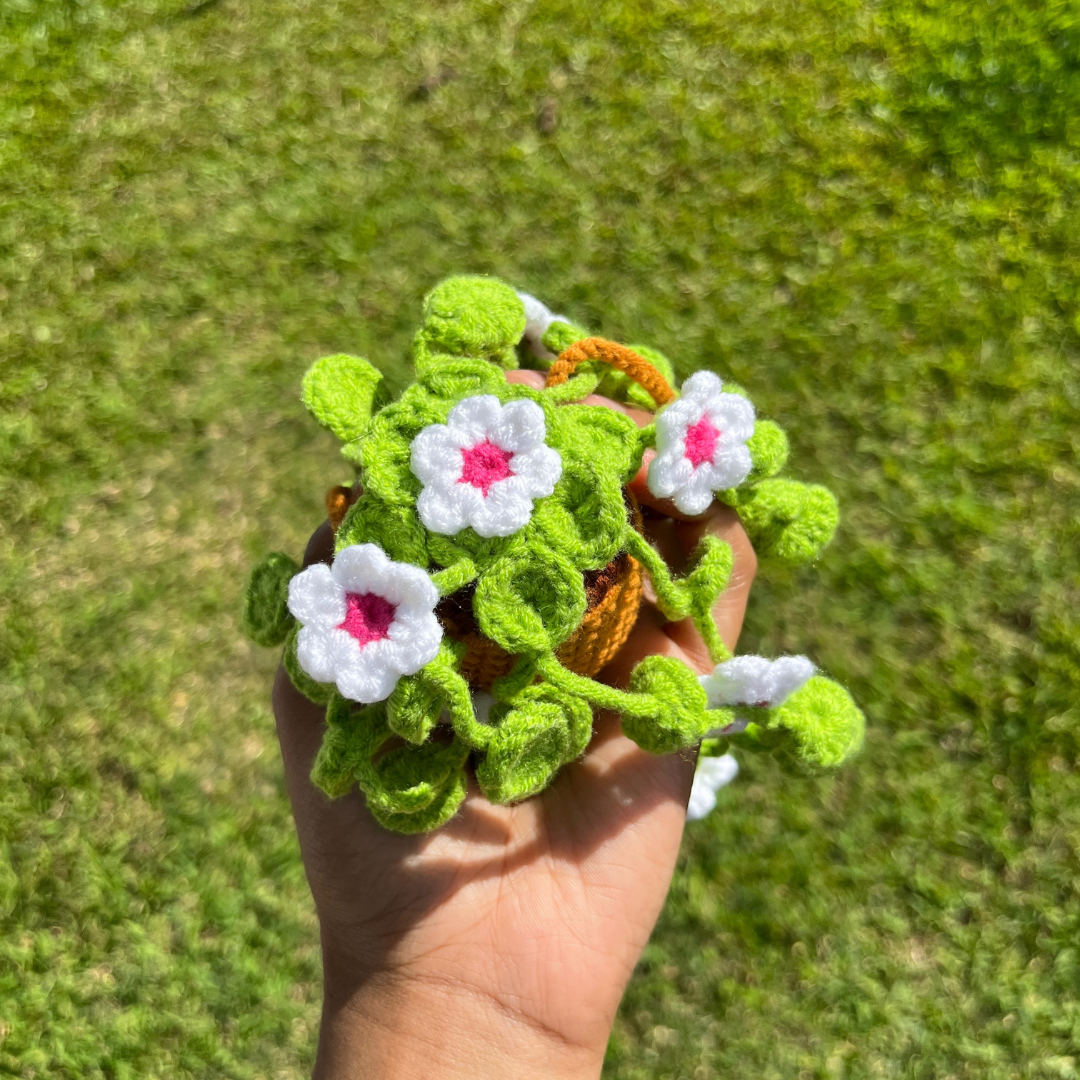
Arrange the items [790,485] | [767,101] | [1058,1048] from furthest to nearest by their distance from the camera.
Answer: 1. [767,101]
2. [1058,1048]
3. [790,485]

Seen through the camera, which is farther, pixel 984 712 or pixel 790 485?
pixel 984 712

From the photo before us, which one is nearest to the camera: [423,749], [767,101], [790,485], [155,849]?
[423,749]

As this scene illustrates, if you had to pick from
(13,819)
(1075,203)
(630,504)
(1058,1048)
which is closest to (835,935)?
(1058,1048)

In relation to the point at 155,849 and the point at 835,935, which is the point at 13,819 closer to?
the point at 155,849

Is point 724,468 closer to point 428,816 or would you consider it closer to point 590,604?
point 590,604

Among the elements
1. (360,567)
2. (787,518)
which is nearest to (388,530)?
(360,567)
